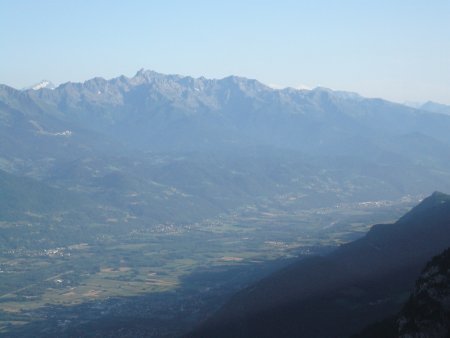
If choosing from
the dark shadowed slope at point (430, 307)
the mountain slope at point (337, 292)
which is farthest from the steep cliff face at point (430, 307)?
the mountain slope at point (337, 292)

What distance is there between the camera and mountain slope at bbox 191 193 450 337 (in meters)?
89.7

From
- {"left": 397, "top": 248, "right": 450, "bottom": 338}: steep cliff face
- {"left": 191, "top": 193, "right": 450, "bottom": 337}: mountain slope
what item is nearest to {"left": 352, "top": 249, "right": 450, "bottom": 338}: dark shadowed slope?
{"left": 397, "top": 248, "right": 450, "bottom": 338}: steep cliff face

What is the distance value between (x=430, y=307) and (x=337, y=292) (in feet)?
180

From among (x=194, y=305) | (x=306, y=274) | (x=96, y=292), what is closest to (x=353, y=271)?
(x=306, y=274)

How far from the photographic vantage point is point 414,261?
111 meters

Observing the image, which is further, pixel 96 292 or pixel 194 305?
pixel 96 292

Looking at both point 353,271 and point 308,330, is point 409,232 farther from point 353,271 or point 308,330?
point 308,330

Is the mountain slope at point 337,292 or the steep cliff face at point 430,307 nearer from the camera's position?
the steep cliff face at point 430,307

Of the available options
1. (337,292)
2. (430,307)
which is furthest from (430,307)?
(337,292)

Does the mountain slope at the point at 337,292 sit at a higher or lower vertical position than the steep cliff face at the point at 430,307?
lower

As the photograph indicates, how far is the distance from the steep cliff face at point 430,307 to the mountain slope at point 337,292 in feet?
109

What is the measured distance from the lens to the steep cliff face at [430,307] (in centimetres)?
4566

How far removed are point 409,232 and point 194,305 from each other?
46.5 metres

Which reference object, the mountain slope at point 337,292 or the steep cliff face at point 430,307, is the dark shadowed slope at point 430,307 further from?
the mountain slope at point 337,292
